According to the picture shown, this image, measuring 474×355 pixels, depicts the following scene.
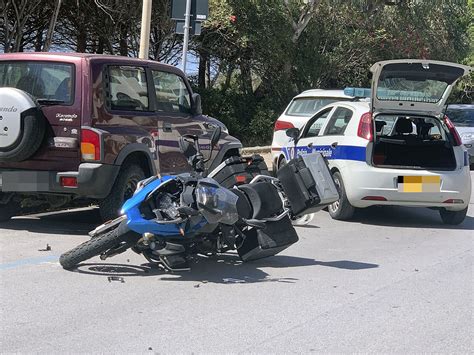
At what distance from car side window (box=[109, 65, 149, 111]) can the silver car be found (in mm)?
11157

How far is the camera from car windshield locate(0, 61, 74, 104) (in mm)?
7445

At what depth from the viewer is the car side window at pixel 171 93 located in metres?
8.53

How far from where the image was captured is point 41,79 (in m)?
7.59

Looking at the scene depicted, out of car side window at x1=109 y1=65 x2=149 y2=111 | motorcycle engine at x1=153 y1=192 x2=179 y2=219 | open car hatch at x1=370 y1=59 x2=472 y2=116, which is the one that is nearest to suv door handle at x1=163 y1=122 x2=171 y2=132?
car side window at x1=109 y1=65 x2=149 y2=111

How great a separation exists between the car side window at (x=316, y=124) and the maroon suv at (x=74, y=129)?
3232 millimetres

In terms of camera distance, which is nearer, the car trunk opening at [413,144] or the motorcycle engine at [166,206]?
the motorcycle engine at [166,206]

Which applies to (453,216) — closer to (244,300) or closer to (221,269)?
(221,269)

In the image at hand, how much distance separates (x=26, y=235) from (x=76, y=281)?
6.65 feet

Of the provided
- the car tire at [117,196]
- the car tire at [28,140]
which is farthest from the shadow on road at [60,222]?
the car tire at [28,140]

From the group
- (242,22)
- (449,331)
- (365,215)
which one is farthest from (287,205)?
(242,22)

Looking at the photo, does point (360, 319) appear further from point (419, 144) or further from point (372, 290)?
point (419, 144)

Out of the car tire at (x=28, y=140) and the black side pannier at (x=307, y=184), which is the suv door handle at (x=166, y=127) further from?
the black side pannier at (x=307, y=184)

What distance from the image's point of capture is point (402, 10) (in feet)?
78.3

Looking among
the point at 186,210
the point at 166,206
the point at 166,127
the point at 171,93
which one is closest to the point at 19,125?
the point at 166,127
